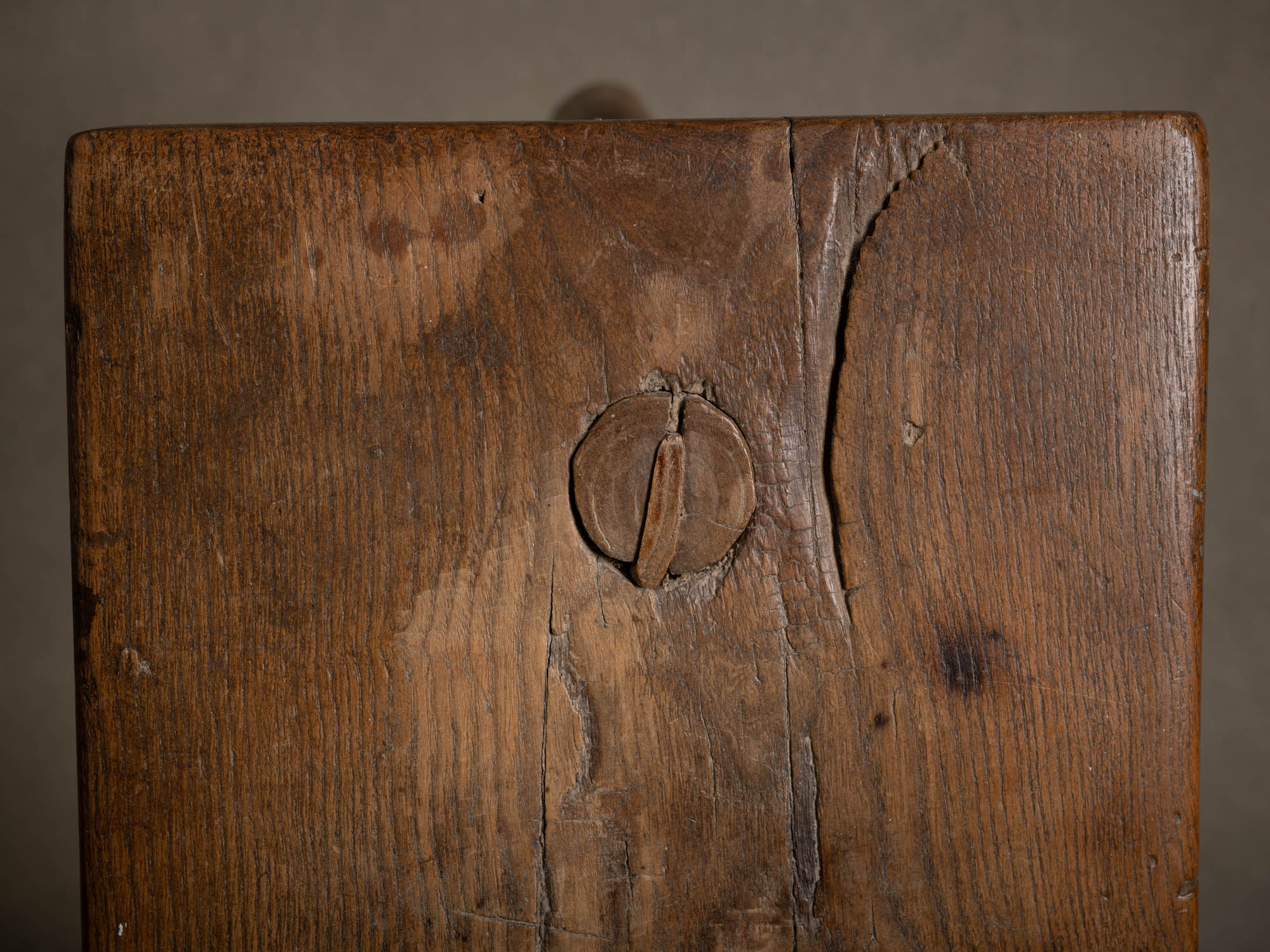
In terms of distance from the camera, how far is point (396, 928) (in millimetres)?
576

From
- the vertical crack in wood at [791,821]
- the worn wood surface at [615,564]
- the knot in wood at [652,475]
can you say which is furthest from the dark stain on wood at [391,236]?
the vertical crack in wood at [791,821]

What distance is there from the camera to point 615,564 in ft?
1.88

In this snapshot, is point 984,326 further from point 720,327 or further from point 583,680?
point 583,680

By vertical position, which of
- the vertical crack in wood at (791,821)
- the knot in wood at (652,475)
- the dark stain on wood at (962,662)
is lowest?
the vertical crack in wood at (791,821)

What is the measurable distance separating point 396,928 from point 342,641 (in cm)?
18

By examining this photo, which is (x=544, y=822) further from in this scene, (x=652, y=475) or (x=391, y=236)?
(x=391, y=236)

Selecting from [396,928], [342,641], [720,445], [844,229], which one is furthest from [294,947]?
[844,229]

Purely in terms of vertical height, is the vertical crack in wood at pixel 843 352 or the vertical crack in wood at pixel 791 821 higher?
the vertical crack in wood at pixel 843 352

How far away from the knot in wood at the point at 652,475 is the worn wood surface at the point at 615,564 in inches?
0.5

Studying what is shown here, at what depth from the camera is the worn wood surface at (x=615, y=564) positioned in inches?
22.1

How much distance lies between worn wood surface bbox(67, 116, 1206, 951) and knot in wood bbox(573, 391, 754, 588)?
0.01m

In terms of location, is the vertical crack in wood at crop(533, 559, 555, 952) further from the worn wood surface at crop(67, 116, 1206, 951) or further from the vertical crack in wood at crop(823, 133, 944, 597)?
the vertical crack in wood at crop(823, 133, 944, 597)

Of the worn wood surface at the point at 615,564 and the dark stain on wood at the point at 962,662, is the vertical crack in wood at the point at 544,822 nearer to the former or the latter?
the worn wood surface at the point at 615,564

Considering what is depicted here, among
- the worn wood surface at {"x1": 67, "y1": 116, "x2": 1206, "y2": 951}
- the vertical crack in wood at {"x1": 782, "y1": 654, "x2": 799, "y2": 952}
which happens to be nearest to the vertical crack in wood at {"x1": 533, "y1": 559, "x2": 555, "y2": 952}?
the worn wood surface at {"x1": 67, "y1": 116, "x2": 1206, "y2": 951}
